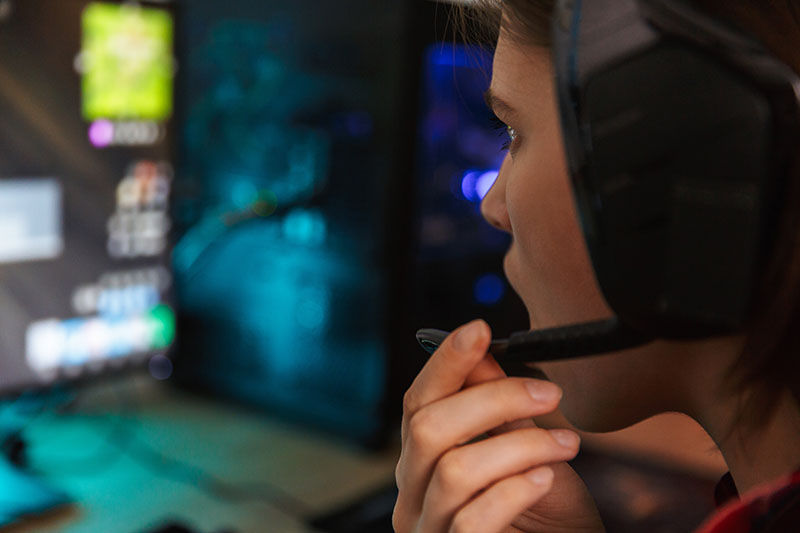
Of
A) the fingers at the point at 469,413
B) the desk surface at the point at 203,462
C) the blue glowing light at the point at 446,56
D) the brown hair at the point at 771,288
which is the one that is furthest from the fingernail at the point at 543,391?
the blue glowing light at the point at 446,56

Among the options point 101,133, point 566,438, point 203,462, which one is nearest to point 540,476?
point 566,438

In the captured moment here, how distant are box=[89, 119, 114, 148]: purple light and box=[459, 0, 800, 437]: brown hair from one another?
62 centimetres

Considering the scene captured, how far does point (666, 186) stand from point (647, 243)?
0.03 m

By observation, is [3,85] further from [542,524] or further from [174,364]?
[542,524]

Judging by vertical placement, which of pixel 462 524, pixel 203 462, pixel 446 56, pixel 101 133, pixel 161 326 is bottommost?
pixel 203 462

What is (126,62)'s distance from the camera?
3.15 ft

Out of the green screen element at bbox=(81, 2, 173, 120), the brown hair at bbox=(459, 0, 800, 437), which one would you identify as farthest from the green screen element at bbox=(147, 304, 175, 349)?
the brown hair at bbox=(459, 0, 800, 437)

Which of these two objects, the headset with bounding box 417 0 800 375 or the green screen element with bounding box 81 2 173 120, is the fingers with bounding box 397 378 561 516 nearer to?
the headset with bounding box 417 0 800 375

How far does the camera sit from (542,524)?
644mm

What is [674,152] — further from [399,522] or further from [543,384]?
[399,522]

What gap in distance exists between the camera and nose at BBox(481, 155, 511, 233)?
56 centimetres

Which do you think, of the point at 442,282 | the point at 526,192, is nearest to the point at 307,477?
the point at 442,282

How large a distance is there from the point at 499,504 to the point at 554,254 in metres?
0.15

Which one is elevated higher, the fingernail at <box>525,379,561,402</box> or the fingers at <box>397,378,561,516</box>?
the fingernail at <box>525,379,561,402</box>
